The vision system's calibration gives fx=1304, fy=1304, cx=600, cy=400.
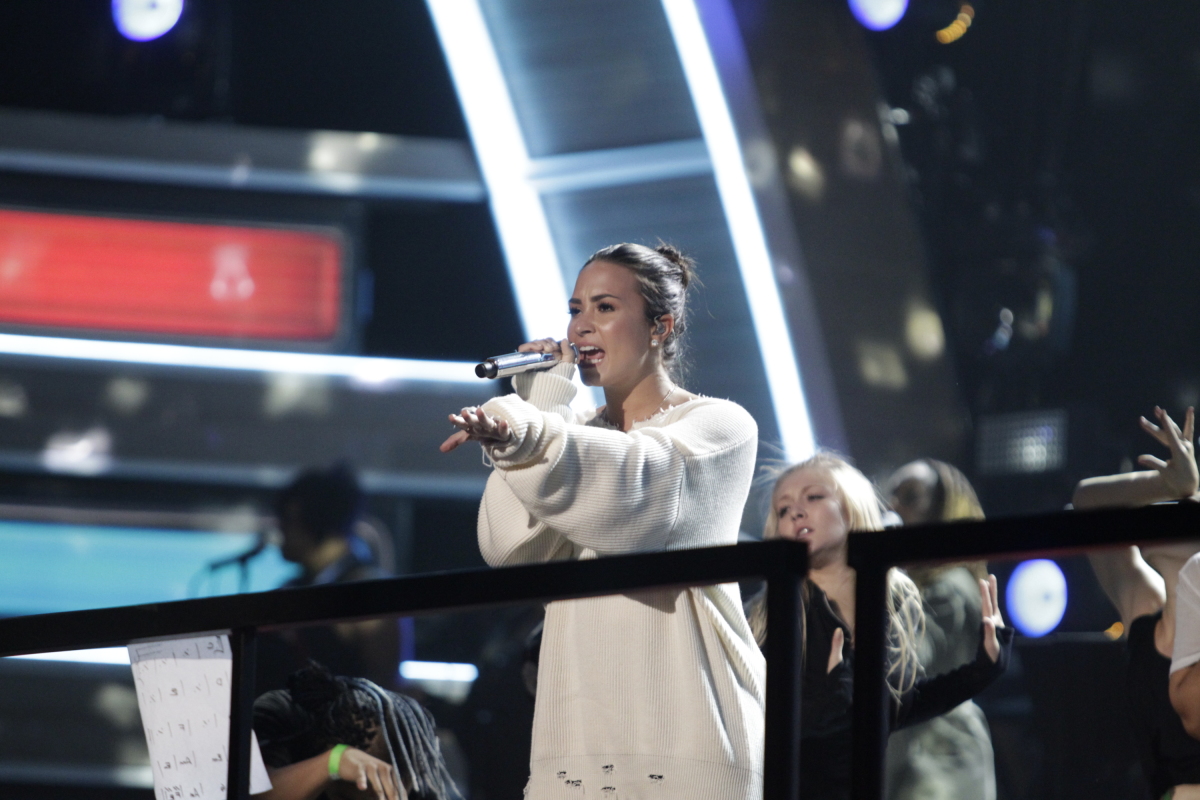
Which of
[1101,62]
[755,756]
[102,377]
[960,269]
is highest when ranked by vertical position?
[1101,62]

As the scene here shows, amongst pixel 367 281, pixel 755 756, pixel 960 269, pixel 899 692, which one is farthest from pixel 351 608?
pixel 367 281

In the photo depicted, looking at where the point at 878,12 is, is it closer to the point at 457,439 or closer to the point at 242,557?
the point at 242,557

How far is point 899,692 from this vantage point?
1.74 meters

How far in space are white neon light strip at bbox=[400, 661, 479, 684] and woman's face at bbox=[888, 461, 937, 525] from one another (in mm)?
1236

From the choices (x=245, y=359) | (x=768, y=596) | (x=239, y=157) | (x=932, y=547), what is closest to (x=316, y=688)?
(x=768, y=596)

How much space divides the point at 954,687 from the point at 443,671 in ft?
6.40

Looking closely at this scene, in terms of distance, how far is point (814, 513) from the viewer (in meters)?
2.06

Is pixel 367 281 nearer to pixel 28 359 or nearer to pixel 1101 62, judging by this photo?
pixel 28 359

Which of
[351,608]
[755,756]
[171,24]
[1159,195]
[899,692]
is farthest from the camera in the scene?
[171,24]

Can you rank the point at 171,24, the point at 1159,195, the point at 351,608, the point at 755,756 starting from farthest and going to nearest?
the point at 171,24
the point at 1159,195
the point at 755,756
the point at 351,608

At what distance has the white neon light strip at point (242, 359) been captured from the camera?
4305 mm

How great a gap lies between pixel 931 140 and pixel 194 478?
2623mm

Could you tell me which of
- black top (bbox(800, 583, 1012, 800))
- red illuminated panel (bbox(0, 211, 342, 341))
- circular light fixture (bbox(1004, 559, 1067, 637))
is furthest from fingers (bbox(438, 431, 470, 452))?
red illuminated panel (bbox(0, 211, 342, 341))

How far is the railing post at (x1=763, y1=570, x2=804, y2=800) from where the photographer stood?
958 millimetres
